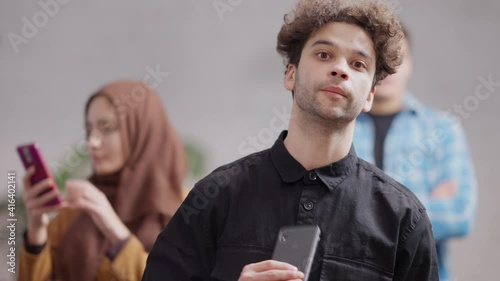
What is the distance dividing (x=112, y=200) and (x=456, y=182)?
98 centimetres

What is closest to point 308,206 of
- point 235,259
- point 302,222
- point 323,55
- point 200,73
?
point 302,222

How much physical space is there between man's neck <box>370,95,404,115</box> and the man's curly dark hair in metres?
0.89

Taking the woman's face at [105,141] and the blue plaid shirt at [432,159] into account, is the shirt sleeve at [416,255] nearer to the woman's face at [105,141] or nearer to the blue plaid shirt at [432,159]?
the blue plaid shirt at [432,159]

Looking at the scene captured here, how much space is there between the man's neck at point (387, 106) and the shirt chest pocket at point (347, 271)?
3.56ft

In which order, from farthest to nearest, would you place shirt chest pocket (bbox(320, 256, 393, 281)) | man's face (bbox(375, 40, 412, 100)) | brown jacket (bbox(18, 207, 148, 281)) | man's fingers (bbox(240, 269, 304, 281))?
1. man's face (bbox(375, 40, 412, 100))
2. brown jacket (bbox(18, 207, 148, 281))
3. shirt chest pocket (bbox(320, 256, 393, 281))
4. man's fingers (bbox(240, 269, 304, 281))

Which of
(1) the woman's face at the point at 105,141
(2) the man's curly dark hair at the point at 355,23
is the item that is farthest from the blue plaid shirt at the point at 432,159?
(2) the man's curly dark hair at the point at 355,23

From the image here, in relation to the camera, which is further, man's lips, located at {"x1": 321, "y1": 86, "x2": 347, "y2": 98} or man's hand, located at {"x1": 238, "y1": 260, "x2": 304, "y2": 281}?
man's lips, located at {"x1": 321, "y1": 86, "x2": 347, "y2": 98}

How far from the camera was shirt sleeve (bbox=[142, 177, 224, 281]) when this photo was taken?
121 cm

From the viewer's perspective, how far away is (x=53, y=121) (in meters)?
2.07

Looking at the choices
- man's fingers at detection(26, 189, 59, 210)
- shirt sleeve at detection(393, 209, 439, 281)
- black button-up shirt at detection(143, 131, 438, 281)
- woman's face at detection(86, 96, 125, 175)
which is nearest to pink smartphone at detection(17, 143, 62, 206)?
man's fingers at detection(26, 189, 59, 210)

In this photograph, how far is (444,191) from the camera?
7.07ft

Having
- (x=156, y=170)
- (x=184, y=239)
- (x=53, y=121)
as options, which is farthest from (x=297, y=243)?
(x=53, y=121)

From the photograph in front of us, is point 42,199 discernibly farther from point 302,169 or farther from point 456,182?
point 456,182

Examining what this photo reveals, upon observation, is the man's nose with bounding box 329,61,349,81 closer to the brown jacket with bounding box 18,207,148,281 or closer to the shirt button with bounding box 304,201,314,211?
the shirt button with bounding box 304,201,314,211
